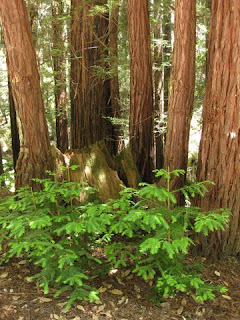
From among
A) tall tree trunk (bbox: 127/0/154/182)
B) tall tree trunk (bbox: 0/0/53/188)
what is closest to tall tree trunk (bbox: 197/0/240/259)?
tall tree trunk (bbox: 127/0/154/182)

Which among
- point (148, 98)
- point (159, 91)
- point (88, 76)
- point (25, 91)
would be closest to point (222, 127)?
point (148, 98)

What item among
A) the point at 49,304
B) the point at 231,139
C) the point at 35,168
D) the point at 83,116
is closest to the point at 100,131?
the point at 83,116

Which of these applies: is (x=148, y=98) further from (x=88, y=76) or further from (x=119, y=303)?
(x=119, y=303)

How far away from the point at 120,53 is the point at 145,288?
23.0 feet

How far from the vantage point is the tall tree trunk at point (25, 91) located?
4906 mm

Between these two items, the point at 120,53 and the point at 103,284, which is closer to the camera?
the point at 103,284

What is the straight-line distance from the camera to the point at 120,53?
9133mm

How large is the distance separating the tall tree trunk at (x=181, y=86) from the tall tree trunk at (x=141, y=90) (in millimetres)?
1486

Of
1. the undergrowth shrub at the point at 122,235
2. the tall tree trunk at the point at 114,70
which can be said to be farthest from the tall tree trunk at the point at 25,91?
the tall tree trunk at the point at 114,70

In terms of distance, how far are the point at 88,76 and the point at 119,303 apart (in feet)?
18.1

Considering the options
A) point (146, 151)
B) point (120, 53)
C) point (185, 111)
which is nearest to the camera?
point (185, 111)

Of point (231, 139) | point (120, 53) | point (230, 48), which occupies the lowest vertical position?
point (231, 139)

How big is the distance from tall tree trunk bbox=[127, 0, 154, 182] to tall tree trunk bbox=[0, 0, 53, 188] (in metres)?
1.99

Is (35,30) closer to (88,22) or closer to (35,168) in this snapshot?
(88,22)
